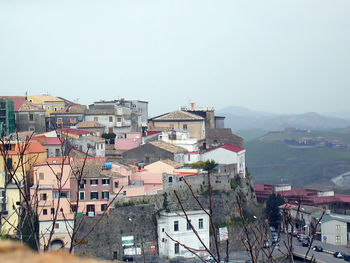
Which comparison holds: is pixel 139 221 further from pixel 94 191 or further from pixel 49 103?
pixel 49 103

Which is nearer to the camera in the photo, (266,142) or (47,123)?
(47,123)

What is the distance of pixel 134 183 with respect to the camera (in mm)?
28266

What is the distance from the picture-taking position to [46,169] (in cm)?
2658

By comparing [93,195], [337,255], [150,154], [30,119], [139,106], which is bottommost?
[337,255]

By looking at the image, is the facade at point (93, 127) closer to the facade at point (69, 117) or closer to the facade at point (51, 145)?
the facade at point (69, 117)

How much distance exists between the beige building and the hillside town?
61 millimetres

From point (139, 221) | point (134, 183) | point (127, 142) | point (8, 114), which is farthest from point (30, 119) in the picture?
point (139, 221)

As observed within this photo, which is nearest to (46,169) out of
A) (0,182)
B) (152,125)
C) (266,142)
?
(0,182)

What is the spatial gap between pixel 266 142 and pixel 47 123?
7820 centimetres

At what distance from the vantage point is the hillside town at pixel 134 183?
85.5ft

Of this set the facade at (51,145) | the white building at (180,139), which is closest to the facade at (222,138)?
the white building at (180,139)

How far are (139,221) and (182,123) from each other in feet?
42.1

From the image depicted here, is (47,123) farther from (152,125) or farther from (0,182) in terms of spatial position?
(0,182)

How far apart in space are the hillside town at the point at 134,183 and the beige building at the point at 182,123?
6cm
